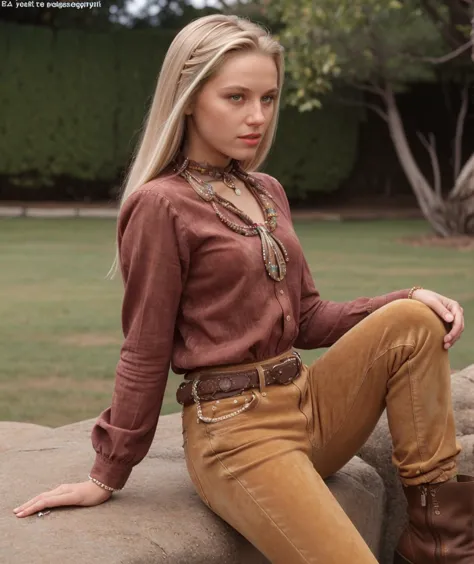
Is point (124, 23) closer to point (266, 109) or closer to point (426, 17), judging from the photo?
point (426, 17)

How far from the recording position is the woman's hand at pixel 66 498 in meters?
2.14

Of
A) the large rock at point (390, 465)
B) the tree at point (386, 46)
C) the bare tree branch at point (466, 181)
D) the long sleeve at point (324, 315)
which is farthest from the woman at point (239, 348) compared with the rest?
the bare tree branch at point (466, 181)

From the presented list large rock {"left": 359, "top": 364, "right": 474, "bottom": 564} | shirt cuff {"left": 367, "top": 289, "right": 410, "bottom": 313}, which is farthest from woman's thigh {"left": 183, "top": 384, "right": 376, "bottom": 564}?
large rock {"left": 359, "top": 364, "right": 474, "bottom": 564}

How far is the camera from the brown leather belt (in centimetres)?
217

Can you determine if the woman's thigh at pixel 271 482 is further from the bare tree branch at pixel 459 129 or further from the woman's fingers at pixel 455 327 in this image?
the bare tree branch at pixel 459 129

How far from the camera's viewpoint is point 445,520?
225cm

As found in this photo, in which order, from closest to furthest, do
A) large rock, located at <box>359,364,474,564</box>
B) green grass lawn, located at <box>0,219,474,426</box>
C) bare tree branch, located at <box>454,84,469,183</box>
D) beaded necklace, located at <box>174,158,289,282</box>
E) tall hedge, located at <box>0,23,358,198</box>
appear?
beaded necklace, located at <box>174,158,289,282</box> → large rock, located at <box>359,364,474,564</box> → green grass lawn, located at <box>0,219,474,426</box> → bare tree branch, located at <box>454,84,469,183</box> → tall hedge, located at <box>0,23,358,198</box>

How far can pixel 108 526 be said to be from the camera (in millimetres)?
2082

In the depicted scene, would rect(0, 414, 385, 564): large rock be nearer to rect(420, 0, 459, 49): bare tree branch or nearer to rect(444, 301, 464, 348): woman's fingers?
rect(444, 301, 464, 348): woman's fingers

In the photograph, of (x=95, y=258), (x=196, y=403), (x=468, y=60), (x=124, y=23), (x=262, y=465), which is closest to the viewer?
(x=262, y=465)

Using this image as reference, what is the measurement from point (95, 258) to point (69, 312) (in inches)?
112

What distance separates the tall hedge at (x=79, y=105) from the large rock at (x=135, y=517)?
12.4 m

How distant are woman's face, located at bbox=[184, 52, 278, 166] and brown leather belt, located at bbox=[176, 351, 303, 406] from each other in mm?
482

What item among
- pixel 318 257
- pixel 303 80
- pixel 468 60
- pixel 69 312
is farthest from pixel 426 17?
pixel 69 312
